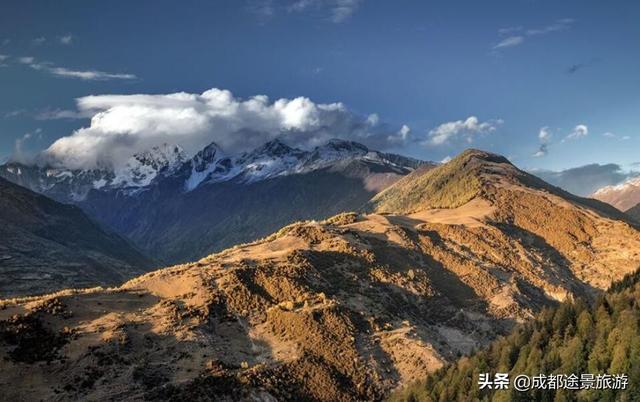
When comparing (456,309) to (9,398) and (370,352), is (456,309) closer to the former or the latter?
(370,352)

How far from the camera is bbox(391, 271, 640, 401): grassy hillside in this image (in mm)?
66562

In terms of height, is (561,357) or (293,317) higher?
(293,317)

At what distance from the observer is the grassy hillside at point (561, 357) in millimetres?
66562

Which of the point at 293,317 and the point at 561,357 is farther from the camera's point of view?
the point at 293,317

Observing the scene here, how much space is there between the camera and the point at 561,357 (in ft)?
240

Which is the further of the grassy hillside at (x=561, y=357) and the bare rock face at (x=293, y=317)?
the bare rock face at (x=293, y=317)

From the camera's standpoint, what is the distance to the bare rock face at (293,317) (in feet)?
221

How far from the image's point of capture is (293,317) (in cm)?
8350

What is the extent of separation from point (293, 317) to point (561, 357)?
33269 mm

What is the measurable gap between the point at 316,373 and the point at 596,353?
3230 centimetres

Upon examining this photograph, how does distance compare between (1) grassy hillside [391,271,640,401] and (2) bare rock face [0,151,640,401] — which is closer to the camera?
(1) grassy hillside [391,271,640,401]

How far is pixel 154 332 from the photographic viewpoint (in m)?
75.6

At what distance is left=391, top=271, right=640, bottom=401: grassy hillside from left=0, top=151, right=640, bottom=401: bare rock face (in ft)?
25.4

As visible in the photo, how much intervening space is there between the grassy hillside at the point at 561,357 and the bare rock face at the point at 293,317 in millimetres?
7727
